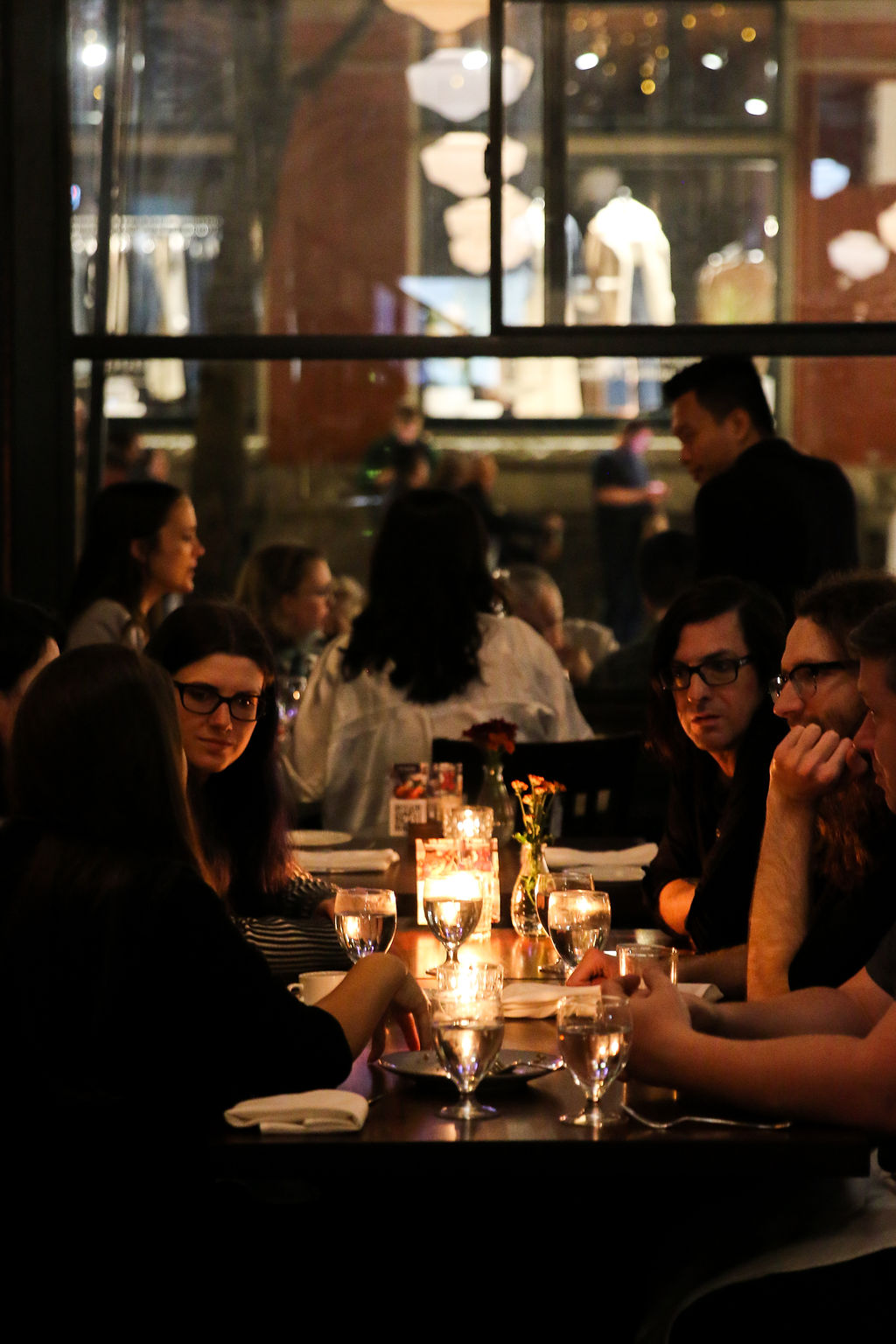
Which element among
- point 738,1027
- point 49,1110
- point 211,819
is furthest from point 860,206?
point 49,1110

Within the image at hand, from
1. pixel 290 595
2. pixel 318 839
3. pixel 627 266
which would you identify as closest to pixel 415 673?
pixel 318 839

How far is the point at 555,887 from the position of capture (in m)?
2.55

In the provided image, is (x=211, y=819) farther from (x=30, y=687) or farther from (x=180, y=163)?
(x=180, y=163)

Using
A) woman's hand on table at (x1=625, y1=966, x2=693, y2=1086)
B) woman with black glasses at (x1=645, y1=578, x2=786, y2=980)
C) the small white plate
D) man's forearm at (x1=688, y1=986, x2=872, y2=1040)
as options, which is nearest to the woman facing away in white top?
the small white plate

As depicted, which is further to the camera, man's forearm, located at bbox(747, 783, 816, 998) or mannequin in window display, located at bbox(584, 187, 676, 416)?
→ mannequin in window display, located at bbox(584, 187, 676, 416)

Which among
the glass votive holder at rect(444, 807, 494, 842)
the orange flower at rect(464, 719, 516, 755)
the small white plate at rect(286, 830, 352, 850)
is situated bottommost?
the small white plate at rect(286, 830, 352, 850)

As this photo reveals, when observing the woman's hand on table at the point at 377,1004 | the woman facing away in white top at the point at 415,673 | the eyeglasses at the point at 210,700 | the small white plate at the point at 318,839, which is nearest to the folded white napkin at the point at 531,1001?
the woman's hand on table at the point at 377,1004

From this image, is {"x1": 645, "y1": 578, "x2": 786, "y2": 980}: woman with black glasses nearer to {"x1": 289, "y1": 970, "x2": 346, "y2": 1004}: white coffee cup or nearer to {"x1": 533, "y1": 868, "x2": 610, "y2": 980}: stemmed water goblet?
{"x1": 533, "y1": 868, "x2": 610, "y2": 980}: stemmed water goblet

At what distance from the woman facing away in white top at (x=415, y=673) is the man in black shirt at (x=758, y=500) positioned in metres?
Result: 0.58

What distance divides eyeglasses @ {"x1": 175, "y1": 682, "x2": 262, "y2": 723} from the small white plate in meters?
0.94

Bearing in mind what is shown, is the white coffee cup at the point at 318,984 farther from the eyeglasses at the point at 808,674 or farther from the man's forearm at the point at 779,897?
the eyeglasses at the point at 808,674

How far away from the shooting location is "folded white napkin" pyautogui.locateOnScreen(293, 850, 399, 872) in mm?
3471

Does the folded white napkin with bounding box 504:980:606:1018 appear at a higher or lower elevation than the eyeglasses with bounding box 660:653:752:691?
lower

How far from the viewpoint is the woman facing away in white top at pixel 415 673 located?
440cm
